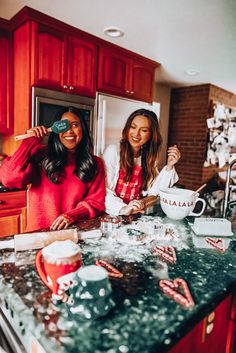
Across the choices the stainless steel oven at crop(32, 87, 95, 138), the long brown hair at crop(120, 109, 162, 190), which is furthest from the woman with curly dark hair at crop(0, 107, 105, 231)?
the stainless steel oven at crop(32, 87, 95, 138)

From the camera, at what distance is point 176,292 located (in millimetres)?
641

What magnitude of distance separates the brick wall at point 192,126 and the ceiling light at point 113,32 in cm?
222

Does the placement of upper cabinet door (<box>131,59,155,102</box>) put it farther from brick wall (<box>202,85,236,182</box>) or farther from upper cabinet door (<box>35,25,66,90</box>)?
brick wall (<box>202,85,236,182</box>)

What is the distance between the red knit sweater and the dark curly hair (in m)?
0.03

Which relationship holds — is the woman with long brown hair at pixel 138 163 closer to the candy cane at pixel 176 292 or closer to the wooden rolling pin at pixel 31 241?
the wooden rolling pin at pixel 31 241

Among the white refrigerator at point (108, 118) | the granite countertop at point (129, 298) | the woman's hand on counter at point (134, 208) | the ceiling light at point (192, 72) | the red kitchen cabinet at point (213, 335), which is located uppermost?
the ceiling light at point (192, 72)

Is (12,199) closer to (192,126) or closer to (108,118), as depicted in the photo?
(108,118)

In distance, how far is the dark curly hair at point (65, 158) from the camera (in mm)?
1238

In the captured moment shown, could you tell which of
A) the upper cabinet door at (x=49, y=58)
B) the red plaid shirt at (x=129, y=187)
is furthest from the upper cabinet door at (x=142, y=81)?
the red plaid shirt at (x=129, y=187)

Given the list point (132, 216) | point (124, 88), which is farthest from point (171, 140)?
point (132, 216)

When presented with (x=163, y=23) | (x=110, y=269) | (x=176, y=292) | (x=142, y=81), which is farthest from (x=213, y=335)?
(x=142, y=81)

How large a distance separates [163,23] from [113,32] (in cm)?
51

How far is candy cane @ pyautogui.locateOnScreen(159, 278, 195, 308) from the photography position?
60cm

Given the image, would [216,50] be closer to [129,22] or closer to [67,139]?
[129,22]
